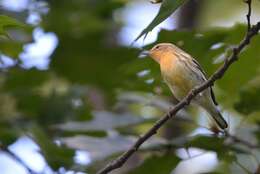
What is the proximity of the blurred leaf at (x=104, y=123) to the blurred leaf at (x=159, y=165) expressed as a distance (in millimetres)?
631

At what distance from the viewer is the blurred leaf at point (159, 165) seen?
168 inches

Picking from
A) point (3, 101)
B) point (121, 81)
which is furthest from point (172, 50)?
point (3, 101)

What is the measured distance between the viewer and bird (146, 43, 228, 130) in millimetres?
3896

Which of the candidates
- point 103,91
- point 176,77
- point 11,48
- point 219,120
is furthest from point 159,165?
point 103,91

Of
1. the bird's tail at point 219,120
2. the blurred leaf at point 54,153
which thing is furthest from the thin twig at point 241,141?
the blurred leaf at point 54,153

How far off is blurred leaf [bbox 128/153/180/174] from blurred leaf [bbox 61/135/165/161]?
0.19 m

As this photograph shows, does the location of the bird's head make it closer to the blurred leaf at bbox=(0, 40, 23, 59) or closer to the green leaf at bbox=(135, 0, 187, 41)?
the blurred leaf at bbox=(0, 40, 23, 59)

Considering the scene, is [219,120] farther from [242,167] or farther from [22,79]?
[22,79]

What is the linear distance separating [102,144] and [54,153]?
378 mm

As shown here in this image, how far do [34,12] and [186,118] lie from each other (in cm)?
185

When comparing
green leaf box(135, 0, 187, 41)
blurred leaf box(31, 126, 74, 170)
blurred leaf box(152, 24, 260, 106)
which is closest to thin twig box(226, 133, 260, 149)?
blurred leaf box(152, 24, 260, 106)

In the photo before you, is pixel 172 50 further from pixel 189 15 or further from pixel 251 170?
pixel 189 15

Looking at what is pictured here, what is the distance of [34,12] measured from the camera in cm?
598

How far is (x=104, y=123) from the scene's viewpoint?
4.98 meters
